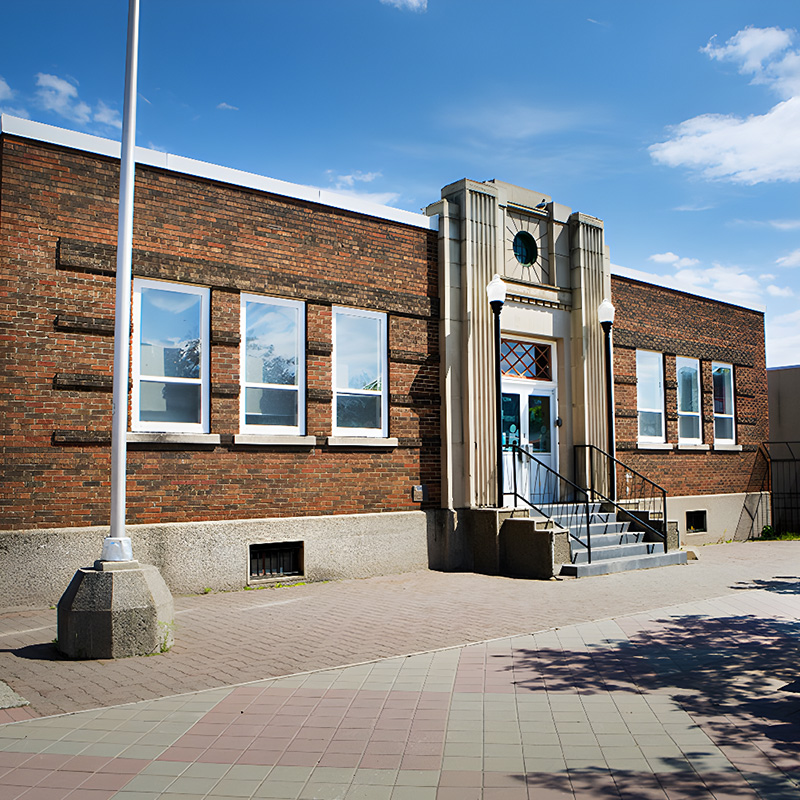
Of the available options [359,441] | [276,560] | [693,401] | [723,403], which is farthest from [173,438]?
[723,403]

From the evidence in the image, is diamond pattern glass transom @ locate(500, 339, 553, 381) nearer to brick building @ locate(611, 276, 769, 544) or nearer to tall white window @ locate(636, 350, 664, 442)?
brick building @ locate(611, 276, 769, 544)

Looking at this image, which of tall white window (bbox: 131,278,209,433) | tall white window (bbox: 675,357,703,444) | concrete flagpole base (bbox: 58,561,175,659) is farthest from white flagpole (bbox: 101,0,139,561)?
tall white window (bbox: 675,357,703,444)

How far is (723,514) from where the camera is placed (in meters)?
18.9

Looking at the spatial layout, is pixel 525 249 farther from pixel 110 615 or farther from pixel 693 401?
pixel 110 615

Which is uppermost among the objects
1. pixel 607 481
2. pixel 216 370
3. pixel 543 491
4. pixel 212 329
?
pixel 212 329

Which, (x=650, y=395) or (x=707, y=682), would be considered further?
(x=650, y=395)

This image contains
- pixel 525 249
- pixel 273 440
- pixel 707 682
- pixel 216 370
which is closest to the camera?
pixel 707 682

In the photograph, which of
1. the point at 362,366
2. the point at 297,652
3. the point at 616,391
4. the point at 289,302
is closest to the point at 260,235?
the point at 289,302

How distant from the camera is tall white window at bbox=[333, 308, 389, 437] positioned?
12.5 metres

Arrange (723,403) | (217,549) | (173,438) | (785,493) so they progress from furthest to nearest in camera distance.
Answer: (785,493) → (723,403) → (217,549) → (173,438)

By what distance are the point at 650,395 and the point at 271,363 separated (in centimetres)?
966

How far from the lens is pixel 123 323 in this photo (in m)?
7.48

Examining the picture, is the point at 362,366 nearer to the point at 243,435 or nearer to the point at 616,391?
the point at 243,435

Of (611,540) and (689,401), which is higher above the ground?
(689,401)
